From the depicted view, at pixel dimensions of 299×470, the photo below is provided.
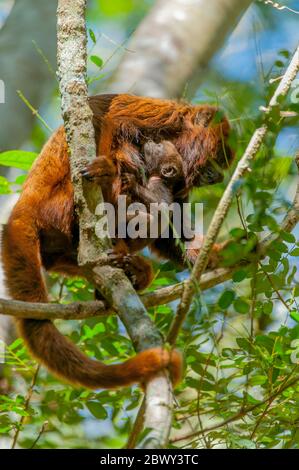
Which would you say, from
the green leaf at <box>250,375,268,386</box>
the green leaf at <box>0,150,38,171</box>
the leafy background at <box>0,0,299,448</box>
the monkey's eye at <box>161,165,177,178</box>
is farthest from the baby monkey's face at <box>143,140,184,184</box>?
the green leaf at <box>250,375,268,386</box>

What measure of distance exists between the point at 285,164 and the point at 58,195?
1593 millimetres

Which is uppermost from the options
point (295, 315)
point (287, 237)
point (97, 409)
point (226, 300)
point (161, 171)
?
point (161, 171)

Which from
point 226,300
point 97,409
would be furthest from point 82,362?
point 226,300

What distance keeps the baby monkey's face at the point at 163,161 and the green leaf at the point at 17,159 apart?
84cm

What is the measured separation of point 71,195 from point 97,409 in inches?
57.8

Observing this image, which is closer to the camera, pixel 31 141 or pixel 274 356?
pixel 274 356

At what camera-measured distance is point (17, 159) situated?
509 centimetres

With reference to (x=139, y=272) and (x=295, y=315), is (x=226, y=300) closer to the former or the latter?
(x=295, y=315)

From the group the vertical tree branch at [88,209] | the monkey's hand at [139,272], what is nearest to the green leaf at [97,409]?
the monkey's hand at [139,272]

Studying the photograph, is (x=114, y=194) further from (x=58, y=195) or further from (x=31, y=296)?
(x=31, y=296)

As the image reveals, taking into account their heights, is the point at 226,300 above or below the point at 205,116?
below

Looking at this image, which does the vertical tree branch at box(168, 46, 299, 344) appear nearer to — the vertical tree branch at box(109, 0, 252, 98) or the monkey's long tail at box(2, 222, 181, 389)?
the monkey's long tail at box(2, 222, 181, 389)

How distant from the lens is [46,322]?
15.7 feet
